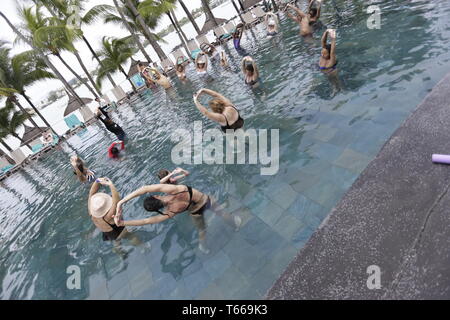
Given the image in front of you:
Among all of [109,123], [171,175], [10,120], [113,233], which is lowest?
[113,233]

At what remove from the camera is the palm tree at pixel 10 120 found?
1984cm

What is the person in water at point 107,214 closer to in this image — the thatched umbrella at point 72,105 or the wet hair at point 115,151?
the wet hair at point 115,151

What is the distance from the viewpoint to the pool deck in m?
1.85

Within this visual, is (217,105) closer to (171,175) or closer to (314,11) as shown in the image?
(171,175)

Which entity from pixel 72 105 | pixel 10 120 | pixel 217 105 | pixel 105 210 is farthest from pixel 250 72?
pixel 10 120

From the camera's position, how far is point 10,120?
799 inches

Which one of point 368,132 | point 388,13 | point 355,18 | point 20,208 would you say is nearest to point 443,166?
point 368,132

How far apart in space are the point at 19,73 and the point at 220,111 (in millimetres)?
21748

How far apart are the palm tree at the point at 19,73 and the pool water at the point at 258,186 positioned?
1454 cm

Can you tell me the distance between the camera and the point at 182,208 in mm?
4180

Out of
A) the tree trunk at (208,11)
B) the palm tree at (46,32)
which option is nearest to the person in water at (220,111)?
the palm tree at (46,32)

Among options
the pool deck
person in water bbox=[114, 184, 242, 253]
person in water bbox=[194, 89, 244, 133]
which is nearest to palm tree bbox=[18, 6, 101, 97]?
person in water bbox=[194, 89, 244, 133]

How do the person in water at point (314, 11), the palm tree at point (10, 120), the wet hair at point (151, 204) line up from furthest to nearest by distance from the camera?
the palm tree at point (10, 120) → the person in water at point (314, 11) → the wet hair at point (151, 204)

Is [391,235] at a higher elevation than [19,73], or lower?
lower
